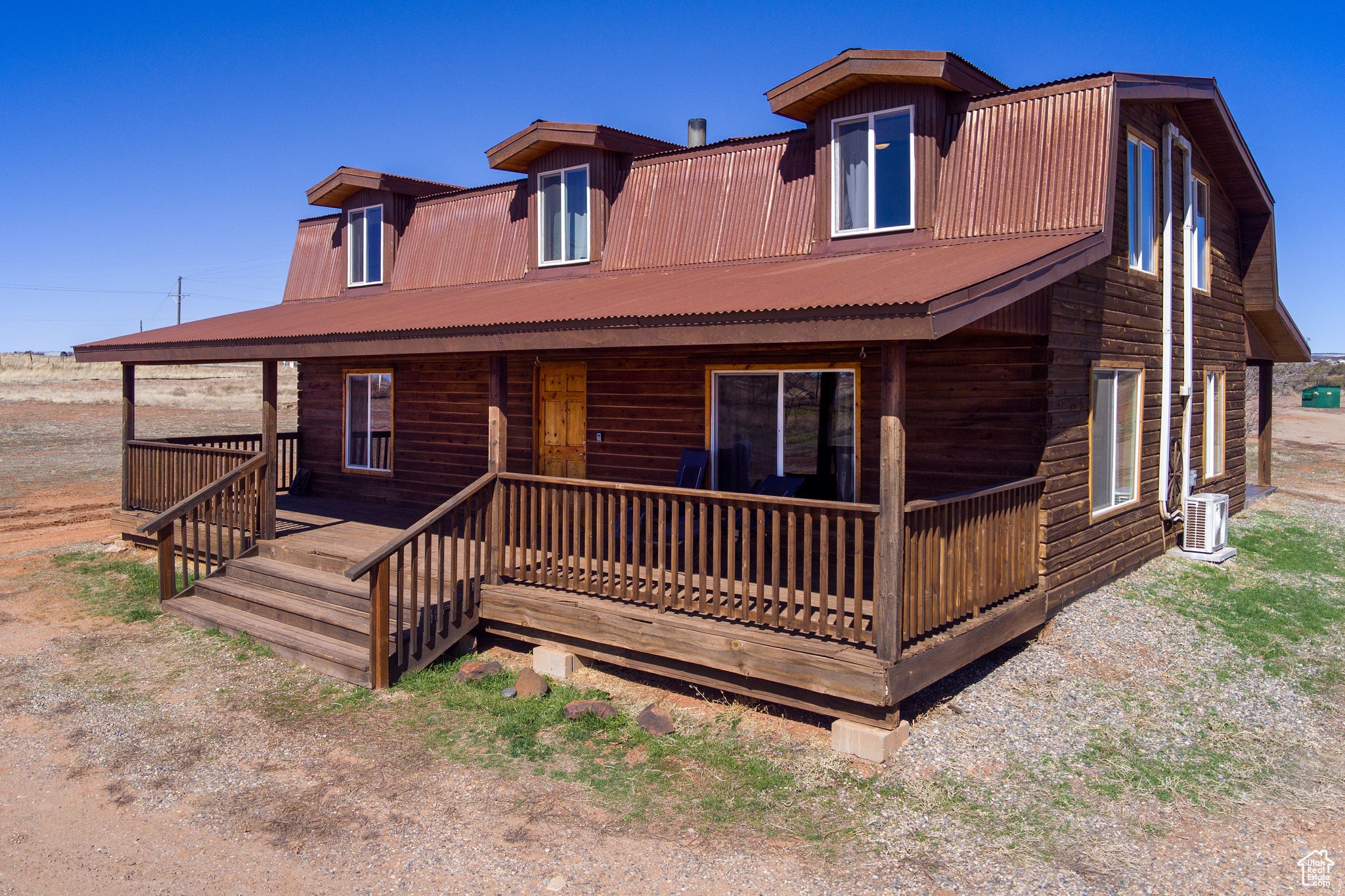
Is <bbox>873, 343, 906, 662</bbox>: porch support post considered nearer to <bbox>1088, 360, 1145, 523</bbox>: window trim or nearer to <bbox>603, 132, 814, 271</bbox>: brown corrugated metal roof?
<bbox>1088, 360, 1145, 523</bbox>: window trim

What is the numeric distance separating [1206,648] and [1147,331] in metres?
3.61

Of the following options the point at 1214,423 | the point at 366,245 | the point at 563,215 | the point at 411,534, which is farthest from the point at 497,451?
the point at 1214,423

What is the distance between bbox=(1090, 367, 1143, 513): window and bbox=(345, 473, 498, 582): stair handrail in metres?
5.71

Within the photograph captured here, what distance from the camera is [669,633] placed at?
662 centimetres

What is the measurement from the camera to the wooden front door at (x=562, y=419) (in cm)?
1091

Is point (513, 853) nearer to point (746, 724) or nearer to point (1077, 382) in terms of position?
point (746, 724)

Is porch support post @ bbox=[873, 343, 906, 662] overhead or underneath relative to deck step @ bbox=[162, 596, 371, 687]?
overhead

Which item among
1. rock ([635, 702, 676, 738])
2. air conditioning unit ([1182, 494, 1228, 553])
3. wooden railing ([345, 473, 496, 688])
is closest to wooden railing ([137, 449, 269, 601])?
wooden railing ([345, 473, 496, 688])

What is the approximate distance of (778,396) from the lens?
8.89 m

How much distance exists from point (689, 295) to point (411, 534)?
297 centimetres

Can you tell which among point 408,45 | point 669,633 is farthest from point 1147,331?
point 408,45

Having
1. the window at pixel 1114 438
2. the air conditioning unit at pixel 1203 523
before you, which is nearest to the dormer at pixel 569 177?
the window at pixel 1114 438

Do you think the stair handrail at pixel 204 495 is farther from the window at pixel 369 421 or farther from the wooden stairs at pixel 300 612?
the window at pixel 369 421

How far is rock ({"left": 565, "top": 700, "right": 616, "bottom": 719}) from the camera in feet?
21.0
